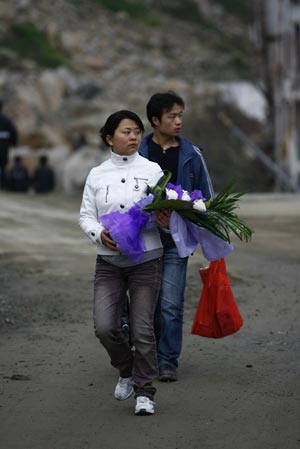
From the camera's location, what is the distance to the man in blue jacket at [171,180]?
7664mm

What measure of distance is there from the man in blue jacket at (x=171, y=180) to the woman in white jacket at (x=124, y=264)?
69 centimetres

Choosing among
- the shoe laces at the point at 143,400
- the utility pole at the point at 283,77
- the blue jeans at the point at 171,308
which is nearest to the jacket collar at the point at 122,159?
the blue jeans at the point at 171,308

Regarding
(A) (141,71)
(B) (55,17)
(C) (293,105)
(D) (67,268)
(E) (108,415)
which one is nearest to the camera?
(E) (108,415)

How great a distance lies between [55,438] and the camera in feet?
20.6

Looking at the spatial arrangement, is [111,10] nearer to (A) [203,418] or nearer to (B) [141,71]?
(B) [141,71]

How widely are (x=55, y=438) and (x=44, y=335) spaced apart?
3340 mm

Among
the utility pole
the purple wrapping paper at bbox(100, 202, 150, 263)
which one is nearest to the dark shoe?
the purple wrapping paper at bbox(100, 202, 150, 263)

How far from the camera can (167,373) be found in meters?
7.69

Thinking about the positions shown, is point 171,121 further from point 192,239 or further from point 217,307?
point 217,307

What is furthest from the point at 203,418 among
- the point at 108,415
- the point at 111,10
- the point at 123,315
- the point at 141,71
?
the point at 111,10

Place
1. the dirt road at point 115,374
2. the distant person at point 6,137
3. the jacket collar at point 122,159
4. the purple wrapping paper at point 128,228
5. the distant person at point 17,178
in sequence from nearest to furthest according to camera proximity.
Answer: the dirt road at point 115,374 < the purple wrapping paper at point 128,228 < the jacket collar at point 122,159 < the distant person at point 6,137 < the distant person at point 17,178

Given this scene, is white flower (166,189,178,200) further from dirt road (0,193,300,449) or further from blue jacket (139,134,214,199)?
dirt road (0,193,300,449)

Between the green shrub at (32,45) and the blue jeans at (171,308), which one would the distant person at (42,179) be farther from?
the green shrub at (32,45)

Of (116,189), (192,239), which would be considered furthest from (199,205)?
(116,189)
